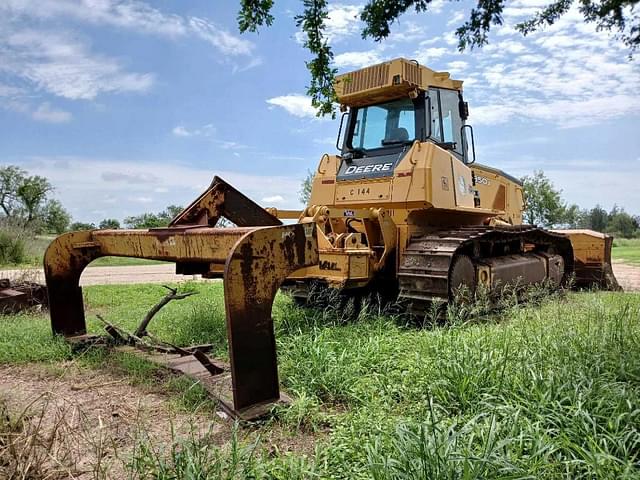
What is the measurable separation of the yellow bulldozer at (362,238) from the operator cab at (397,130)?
0.02 meters

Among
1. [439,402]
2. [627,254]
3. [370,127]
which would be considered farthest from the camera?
[627,254]

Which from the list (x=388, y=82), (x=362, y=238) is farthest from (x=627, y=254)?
(x=362, y=238)

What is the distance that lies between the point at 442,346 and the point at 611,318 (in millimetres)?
1488

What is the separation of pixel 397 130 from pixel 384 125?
0.24m

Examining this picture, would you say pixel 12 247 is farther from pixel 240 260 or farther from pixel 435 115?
pixel 240 260

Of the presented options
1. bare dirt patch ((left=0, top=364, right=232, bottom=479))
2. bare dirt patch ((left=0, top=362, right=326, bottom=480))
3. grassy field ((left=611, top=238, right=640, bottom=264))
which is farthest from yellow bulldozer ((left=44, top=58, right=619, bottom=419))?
grassy field ((left=611, top=238, right=640, bottom=264))

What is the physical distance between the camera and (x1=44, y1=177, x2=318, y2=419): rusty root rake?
288 cm

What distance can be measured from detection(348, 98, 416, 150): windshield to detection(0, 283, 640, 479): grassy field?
292 cm

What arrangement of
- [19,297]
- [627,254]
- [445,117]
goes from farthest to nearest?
[627,254] → [19,297] → [445,117]

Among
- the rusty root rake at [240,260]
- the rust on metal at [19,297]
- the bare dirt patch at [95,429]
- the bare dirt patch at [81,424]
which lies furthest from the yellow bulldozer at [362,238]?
the rust on metal at [19,297]

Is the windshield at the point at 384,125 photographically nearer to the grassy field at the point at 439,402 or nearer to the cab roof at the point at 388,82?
the cab roof at the point at 388,82

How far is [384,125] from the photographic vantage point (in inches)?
275

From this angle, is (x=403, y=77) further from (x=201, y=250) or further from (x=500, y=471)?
(x=500, y=471)

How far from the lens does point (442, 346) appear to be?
3.83 meters
